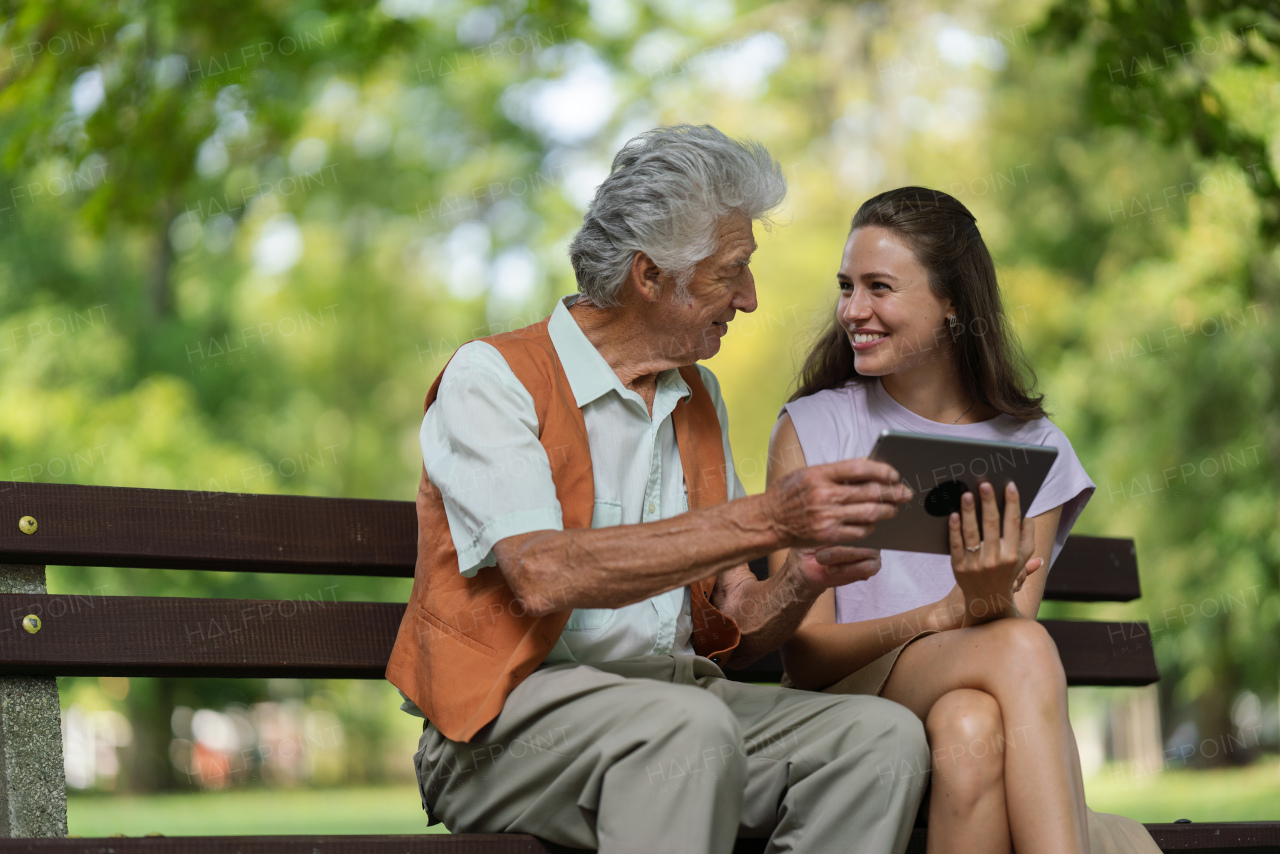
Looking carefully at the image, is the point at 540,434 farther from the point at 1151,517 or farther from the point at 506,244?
the point at 506,244

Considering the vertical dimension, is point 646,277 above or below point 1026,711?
above

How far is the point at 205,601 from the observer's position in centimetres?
257

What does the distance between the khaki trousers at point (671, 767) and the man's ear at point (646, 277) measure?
74 centimetres

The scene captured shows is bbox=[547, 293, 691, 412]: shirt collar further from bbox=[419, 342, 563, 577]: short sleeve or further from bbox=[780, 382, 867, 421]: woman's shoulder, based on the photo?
bbox=[780, 382, 867, 421]: woman's shoulder

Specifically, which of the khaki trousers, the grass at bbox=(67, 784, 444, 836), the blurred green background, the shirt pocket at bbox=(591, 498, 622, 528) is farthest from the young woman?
the blurred green background

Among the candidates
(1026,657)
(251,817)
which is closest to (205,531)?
(1026,657)

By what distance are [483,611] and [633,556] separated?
32 cm

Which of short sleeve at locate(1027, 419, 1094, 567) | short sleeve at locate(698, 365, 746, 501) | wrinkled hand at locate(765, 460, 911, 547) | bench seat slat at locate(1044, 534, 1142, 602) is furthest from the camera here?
bench seat slat at locate(1044, 534, 1142, 602)

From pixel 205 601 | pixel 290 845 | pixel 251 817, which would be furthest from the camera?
pixel 251 817

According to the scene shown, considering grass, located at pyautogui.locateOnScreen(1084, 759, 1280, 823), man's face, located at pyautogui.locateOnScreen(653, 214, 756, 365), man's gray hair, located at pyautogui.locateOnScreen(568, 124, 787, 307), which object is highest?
man's gray hair, located at pyautogui.locateOnScreen(568, 124, 787, 307)

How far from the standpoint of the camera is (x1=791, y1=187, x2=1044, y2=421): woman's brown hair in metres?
2.98

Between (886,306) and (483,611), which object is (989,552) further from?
(483,611)

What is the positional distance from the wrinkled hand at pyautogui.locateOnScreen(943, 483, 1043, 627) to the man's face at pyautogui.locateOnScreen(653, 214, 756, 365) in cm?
63

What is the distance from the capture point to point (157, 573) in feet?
43.0
